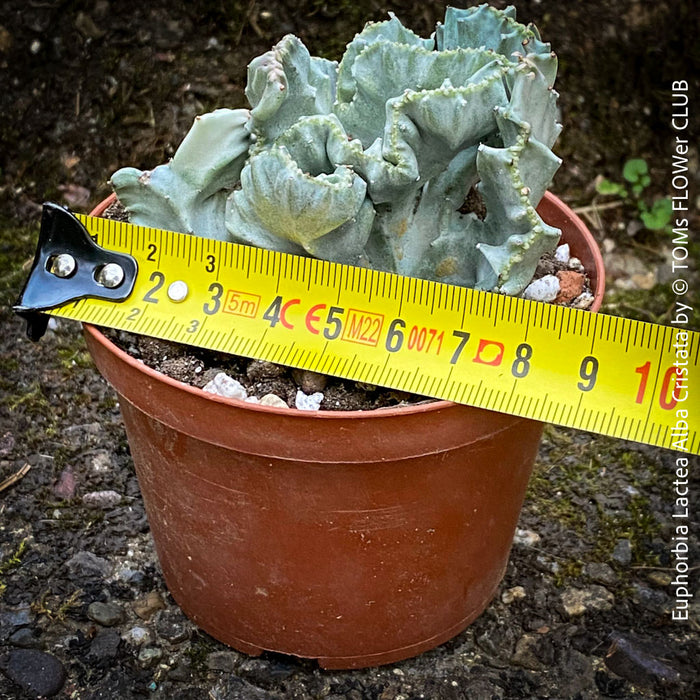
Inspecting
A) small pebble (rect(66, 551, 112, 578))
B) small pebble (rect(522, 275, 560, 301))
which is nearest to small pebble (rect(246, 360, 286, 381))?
small pebble (rect(522, 275, 560, 301))

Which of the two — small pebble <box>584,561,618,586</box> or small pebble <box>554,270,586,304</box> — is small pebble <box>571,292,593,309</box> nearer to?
small pebble <box>554,270,586,304</box>

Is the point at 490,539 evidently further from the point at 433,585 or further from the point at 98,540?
the point at 98,540

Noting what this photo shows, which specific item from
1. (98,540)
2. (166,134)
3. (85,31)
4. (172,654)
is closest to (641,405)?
(172,654)

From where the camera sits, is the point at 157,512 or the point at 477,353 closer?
the point at 477,353

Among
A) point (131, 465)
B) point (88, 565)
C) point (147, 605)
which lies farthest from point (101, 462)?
point (147, 605)

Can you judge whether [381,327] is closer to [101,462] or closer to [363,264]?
[363,264]
